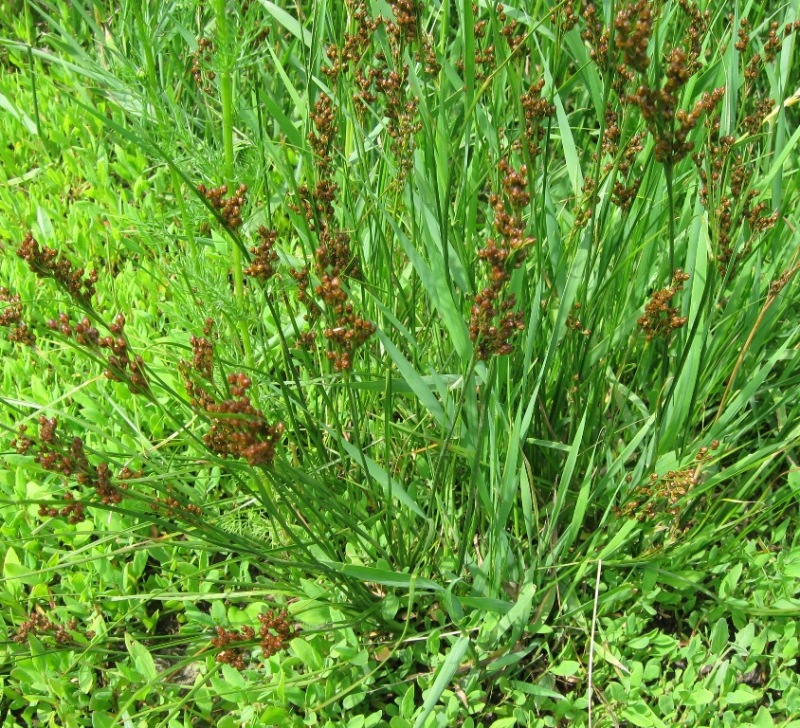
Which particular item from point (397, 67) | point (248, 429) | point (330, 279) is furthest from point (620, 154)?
point (248, 429)

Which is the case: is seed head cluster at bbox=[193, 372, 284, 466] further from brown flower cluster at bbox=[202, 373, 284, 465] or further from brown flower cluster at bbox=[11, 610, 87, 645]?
brown flower cluster at bbox=[11, 610, 87, 645]

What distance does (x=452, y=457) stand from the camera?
2180mm

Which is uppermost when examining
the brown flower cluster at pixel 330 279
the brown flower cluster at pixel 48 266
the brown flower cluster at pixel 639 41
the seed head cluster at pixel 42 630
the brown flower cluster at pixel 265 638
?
the brown flower cluster at pixel 639 41

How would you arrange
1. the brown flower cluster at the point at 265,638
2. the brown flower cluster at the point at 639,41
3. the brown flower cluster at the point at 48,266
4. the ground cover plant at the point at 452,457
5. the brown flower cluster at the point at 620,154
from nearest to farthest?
the brown flower cluster at the point at 639,41, the brown flower cluster at the point at 48,266, the brown flower cluster at the point at 265,638, the brown flower cluster at the point at 620,154, the ground cover plant at the point at 452,457

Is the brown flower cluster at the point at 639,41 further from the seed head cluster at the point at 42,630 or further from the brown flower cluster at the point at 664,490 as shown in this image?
the seed head cluster at the point at 42,630

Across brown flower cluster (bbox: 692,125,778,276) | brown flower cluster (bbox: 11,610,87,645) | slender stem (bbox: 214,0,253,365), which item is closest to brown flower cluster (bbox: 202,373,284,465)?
slender stem (bbox: 214,0,253,365)

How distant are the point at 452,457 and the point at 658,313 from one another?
2.03 ft

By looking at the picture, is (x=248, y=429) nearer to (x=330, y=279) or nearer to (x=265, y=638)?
(x=330, y=279)

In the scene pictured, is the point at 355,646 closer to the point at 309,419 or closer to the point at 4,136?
the point at 309,419

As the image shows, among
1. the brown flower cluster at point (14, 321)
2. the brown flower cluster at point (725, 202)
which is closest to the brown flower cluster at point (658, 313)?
the brown flower cluster at point (725, 202)

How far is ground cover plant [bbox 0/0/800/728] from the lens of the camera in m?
1.94

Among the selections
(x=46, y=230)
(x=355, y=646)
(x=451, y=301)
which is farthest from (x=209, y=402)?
Result: (x=46, y=230)

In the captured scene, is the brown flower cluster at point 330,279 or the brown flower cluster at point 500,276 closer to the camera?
the brown flower cluster at point 500,276

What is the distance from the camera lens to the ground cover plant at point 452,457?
1940 mm
